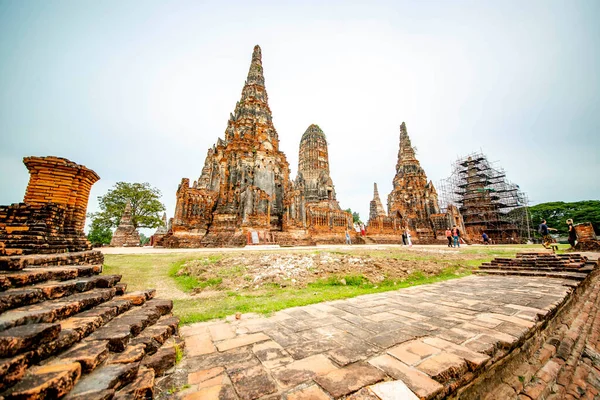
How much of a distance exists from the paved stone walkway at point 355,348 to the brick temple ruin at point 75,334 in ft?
1.12

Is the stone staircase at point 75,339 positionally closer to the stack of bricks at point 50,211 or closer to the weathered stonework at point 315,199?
the stack of bricks at point 50,211

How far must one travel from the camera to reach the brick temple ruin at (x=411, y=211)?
25156 mm

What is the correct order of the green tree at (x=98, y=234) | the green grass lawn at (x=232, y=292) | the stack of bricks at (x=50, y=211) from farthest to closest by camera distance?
the green tree at (x=98, y=234) → the stack of bricks at (x=50, y=211) → the green grass lawn at (x=232, y=292)

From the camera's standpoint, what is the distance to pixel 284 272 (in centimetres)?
588

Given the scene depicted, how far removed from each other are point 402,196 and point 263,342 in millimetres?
31349

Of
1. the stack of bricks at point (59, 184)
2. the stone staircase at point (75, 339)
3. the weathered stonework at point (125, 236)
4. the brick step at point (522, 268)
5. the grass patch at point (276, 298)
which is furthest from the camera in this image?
the weathered stonework at point (125, 236)

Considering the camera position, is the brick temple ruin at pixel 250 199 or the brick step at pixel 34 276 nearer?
the brick step at pixel 34 276

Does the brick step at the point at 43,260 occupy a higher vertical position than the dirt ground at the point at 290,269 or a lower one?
higher

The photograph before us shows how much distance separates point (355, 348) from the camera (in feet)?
7.02

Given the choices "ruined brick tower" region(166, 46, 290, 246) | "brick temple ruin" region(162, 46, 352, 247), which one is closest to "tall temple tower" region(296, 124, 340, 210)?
"brick temple ruin" region(162, 46, 352, 247)

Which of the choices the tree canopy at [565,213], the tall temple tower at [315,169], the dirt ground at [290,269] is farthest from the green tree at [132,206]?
the tree canopy at [565,213]

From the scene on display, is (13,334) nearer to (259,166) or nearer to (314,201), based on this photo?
(259,166)

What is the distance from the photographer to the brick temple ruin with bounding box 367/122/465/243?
25156 mm

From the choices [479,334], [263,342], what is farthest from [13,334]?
[479,334]
